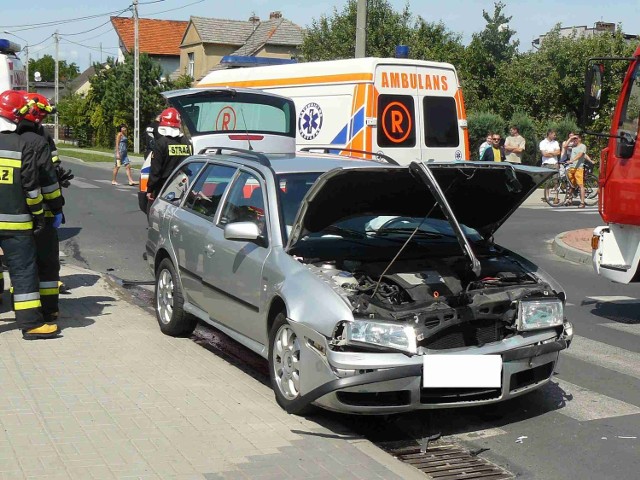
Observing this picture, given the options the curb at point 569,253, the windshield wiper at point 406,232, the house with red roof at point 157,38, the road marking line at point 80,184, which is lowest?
the road marking line at point 80,184

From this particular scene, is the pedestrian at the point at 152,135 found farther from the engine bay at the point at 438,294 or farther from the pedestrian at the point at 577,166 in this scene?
the pedestrian at the point at 577,166

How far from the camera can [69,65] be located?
140 meters

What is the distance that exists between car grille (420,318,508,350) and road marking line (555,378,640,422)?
0.88m

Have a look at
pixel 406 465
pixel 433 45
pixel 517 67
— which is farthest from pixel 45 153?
pixel 433 45

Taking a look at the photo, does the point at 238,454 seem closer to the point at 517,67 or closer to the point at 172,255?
the point at 172,255

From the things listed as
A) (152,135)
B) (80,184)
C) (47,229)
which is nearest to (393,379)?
(47,229)

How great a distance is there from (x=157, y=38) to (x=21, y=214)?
7186cm

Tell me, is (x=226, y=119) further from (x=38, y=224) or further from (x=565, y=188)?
(x=565, y=188)

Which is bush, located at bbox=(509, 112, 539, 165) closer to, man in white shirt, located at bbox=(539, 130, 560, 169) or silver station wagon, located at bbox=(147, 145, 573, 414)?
man in white shirt, located at bbox=(539, 130, 560, 169)

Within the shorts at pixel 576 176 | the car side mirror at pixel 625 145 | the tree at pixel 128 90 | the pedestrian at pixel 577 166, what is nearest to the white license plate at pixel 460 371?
the car side mirror at pixel 625 145

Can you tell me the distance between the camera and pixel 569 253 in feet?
47.7

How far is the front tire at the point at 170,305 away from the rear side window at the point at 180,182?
1.98 ft

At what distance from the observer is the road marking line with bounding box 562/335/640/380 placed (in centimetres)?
747

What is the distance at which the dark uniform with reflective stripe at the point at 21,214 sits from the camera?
24.2 feet
